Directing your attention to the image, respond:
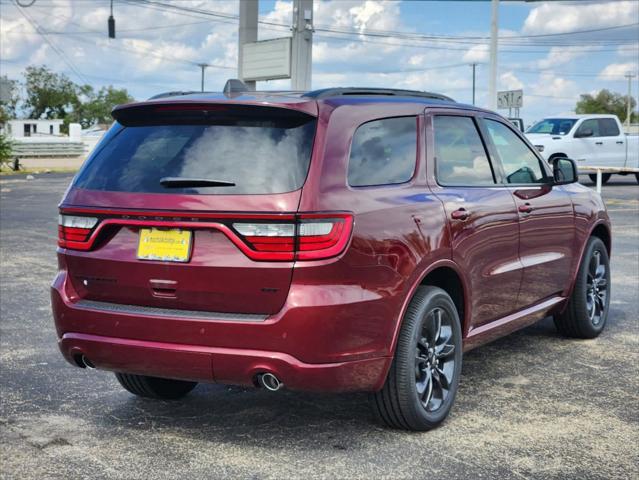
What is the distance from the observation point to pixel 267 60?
29.6m

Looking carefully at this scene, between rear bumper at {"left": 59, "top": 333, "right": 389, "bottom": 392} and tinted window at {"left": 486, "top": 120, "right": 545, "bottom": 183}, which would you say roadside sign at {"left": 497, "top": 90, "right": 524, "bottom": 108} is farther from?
rear bumper at {"left": 59, "top": 333, "right": 389, "bottom": 392}

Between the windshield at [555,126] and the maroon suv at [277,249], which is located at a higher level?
the windshield at [555,126]

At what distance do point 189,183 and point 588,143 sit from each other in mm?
24957

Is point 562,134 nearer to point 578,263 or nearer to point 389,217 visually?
point 578,263

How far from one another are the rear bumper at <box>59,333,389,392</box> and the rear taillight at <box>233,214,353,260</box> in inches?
18.3

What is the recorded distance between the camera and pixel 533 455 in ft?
15.3

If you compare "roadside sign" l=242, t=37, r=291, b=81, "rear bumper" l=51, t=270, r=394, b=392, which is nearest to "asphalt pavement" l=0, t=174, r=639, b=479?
"rear bumper" l=51, t=270, r=394, b=392

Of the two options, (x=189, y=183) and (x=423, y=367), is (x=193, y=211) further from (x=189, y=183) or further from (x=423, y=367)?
(x=423, y=367)

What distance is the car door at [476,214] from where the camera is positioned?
5.38 m

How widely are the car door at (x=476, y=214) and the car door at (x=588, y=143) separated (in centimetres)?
2245

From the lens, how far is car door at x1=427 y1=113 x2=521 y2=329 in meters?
5.38

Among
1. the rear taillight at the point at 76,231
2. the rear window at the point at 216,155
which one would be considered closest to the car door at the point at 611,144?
the rear window at the point at 216,155

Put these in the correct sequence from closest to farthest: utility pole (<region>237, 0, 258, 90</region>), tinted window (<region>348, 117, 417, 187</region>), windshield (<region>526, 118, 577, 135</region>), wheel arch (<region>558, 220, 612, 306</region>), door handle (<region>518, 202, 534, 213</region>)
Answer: tinted window (<region>348, 117, 417, 187</region>) < door handle (<region>518, 202, 534, 213</region>) < wheel arch (<region>558, 220, 612, 306</region>) < windshield (<region>526, 118, 577, 135</region>) < utility pole (<region>237, 0, 258, 90</region>)

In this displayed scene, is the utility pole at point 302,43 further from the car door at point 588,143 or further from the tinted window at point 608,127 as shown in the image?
the tinted window at point 608,127
